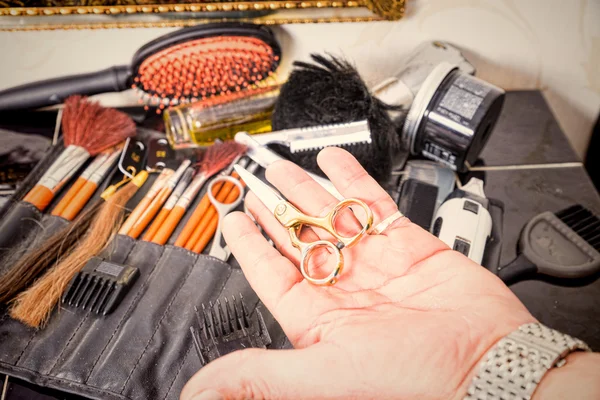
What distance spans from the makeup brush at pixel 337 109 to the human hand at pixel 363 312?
0.34 ft

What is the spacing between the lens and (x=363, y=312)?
1.87 ft

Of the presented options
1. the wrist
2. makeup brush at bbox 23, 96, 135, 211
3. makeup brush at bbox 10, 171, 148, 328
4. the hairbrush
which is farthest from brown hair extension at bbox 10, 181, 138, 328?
the wrist

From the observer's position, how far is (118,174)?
86 cm

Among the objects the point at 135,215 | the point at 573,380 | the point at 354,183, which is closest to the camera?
the point at 573,380

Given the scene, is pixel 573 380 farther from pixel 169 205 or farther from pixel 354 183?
pixel 169 205

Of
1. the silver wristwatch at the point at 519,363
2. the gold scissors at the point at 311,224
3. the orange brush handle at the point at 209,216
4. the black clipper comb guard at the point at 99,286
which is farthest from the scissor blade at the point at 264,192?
the silver wristwatch at the point at 519,363

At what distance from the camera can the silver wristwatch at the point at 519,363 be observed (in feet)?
1.50

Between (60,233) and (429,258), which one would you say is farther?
(60,233)

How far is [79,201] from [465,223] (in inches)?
26.0

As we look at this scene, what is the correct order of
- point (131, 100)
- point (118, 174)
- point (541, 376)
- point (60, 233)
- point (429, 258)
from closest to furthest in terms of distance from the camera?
point (541, 376) < point (429, 258) < point (60, 233) < point (118, 174) < point (131, 100)

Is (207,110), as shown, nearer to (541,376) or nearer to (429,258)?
(429,258)

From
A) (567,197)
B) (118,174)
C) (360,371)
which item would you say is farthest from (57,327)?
(567,197)

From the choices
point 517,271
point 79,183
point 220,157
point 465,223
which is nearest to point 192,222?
point 220,157

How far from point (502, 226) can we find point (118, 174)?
71 centimetres
